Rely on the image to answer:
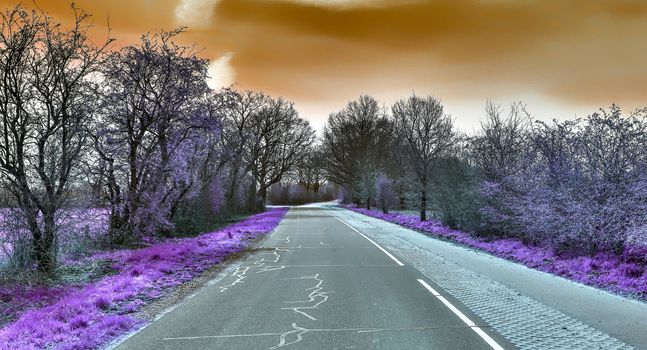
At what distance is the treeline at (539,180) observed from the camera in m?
12.5

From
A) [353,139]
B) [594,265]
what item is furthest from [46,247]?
[353,139]

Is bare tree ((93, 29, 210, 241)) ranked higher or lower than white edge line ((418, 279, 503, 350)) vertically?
higher

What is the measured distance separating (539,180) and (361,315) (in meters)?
10.8

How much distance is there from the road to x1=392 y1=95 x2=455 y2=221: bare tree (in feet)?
64.4

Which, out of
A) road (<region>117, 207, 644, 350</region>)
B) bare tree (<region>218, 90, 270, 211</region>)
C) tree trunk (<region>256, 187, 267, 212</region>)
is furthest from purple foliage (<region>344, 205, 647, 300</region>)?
tree trunk (<region>256, 187, 267, 212</region>)

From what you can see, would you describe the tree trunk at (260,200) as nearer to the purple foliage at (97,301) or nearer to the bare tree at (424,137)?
the bare tree at (424,137)

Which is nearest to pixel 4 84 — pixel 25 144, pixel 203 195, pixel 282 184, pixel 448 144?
pixel 25 144

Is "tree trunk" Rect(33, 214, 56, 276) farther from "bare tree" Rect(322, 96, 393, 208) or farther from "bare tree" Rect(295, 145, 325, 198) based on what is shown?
"bare tree" Rect(295, 145, 325, 198)

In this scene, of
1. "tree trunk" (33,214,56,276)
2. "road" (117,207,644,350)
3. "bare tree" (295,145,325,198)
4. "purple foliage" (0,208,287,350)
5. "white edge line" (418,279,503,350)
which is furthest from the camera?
"bare tree" (295,145,325,198)

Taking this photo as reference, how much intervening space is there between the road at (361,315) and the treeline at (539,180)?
3.65 meters

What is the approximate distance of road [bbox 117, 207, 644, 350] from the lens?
241 inches

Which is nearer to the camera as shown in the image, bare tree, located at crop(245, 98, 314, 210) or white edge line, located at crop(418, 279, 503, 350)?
white edge line, located at crop(418, 279, 503, 350)

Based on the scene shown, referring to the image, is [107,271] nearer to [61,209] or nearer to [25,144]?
[61,209]

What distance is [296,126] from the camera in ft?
→ 209
